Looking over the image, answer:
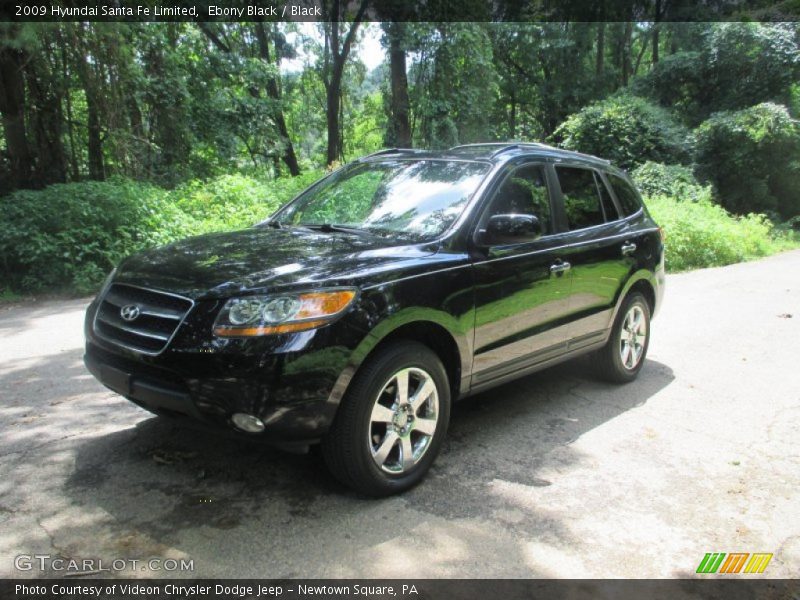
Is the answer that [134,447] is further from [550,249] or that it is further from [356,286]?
[550,249]

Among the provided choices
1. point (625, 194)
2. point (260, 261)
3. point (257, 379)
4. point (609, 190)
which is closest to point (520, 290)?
point (260, 261)

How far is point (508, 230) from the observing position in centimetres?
381

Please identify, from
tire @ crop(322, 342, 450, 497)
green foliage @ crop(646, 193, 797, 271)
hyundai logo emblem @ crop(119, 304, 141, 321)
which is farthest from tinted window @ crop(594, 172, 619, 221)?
green foliage @ crop(646, 193, 797, 271)

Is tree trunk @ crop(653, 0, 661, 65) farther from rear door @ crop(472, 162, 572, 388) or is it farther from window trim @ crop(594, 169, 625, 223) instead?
rear door @ crop(472, 162, 572, 388)

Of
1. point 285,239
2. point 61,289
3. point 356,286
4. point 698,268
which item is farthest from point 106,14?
→ point 698,268

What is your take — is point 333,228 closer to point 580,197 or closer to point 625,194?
point 580,197

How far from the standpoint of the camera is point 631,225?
5445 millimetres

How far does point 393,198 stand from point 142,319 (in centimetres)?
179

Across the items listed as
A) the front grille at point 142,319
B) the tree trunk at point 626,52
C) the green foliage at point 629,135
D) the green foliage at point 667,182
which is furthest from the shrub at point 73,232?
the tree trunk at point 626,52

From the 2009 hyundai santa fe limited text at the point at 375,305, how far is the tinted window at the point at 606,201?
11cm

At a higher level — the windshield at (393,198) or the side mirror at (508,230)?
the windshield at (393,198)

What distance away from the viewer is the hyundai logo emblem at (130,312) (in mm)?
3285

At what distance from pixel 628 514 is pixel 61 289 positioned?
800 centimetres

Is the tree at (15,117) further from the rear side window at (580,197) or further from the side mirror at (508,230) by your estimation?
the side mirror at (508,230)
